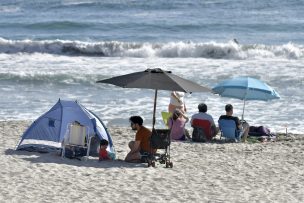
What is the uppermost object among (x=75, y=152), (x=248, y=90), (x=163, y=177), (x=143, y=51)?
(x=143, y=51)

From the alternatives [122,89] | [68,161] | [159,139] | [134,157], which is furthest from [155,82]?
[122,89]

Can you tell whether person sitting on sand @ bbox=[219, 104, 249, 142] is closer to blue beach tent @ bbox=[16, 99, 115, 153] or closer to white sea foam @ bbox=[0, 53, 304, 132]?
white sea foam @ bbox=[0, 53, 304, 132]

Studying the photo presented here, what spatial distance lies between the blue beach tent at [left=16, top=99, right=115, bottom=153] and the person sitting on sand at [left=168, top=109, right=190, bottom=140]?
1.81 meters

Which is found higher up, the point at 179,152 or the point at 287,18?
the point at 287,18

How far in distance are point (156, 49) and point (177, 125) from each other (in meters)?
18.0

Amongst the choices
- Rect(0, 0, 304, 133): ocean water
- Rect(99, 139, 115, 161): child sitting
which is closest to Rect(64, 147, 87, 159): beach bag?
Rect(99, 139, 115, 161): child sitting

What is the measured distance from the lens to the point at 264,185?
439 inches

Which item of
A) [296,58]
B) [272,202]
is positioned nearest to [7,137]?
[272,202]

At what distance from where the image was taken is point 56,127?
1291cm

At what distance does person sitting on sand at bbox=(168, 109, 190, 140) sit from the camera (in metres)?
14.2

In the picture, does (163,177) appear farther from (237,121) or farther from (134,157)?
(237,121)

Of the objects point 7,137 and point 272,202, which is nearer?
point 272,202

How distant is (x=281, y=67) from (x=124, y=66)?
5.31m

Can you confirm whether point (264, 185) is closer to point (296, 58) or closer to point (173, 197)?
point (173, 197)
